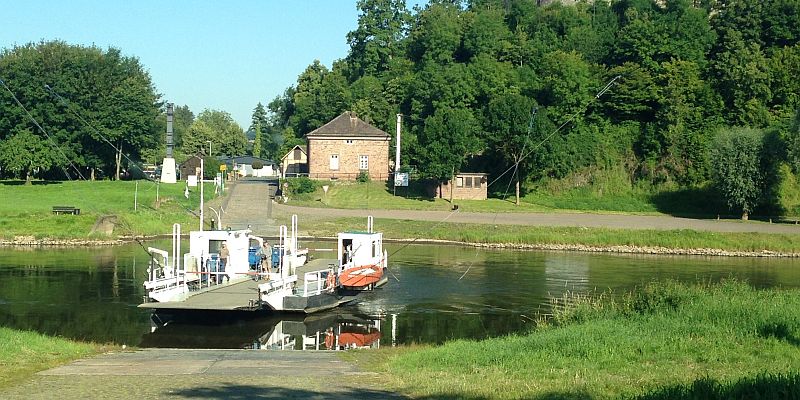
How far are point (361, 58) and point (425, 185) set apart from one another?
52.0 m

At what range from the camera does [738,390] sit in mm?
12914

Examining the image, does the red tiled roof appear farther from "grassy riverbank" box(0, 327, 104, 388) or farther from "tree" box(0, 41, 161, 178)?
"grassy riverbank" box(0, 327, 104, 388)

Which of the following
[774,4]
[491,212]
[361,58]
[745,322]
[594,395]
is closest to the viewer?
[594,395]

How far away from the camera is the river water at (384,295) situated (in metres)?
30.6

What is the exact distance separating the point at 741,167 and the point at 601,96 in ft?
77.9

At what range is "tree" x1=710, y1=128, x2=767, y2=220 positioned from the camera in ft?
230

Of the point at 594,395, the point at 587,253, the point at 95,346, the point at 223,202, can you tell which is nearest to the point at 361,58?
the point at 223,202

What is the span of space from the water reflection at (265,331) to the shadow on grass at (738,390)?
51.6ft

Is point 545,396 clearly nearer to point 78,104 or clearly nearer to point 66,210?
point 66,210

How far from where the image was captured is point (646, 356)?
1941cm

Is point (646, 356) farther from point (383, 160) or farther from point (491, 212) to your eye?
point (383, 160)

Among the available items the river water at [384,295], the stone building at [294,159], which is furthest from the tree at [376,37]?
the river water at [384,295]

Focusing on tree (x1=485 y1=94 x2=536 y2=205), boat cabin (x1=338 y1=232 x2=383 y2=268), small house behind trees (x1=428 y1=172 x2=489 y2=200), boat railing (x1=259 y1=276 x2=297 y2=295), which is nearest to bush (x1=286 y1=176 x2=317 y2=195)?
small house behind trees (x1=428 y1=172 x2=489 y2=200)

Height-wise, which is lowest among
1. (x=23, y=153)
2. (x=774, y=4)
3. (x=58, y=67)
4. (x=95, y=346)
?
(x=95, y=346)
